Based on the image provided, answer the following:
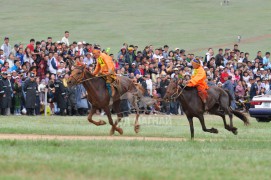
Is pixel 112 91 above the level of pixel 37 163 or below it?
above

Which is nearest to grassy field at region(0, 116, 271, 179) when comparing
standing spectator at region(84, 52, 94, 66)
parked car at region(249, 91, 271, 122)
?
parked car at region(249, 91, 271, 122)

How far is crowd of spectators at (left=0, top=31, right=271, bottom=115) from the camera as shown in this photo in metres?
33.5

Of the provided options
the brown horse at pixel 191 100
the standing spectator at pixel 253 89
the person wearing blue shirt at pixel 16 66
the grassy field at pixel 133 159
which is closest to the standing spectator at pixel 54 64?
the person wearing blue shirt at pixel 16 66

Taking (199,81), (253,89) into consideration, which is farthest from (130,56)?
(199,81)

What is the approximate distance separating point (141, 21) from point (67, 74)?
30.8m

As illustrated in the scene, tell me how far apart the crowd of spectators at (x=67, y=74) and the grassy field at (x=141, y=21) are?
42.9ft

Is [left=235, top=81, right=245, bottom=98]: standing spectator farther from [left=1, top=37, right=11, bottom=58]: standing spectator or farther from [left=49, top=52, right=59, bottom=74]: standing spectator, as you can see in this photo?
[left=1, top=37, right=11, bottom=58]: standing spectator

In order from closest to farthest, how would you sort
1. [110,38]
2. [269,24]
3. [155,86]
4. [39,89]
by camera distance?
[39,89] < [155,86] < [110,38] < [269,24]

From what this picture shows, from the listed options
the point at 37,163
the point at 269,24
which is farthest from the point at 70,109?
the point at 269,24

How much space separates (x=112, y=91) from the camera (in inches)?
944

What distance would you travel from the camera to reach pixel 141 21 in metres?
64.2

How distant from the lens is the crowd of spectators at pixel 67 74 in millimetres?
33469

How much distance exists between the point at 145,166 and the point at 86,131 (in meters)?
10.1

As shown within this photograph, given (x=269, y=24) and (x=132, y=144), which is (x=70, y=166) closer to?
(x=132, y=144)
